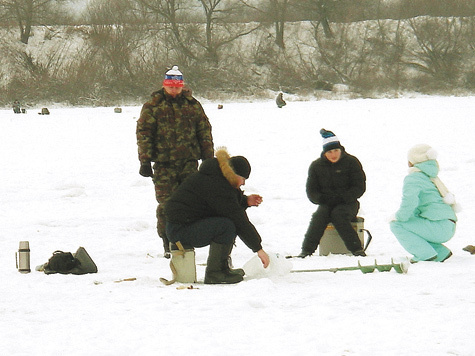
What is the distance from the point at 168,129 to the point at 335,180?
1.58 metres

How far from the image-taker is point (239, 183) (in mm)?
5121

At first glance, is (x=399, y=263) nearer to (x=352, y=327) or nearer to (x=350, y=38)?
(x=352, y=327)

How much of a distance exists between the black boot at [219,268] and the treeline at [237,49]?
101ft

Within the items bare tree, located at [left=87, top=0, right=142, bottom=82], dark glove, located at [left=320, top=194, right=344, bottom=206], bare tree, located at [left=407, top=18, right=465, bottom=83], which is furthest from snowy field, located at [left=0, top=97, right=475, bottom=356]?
bare tree, located at [left=407, top=18, right=465, bottom=83]

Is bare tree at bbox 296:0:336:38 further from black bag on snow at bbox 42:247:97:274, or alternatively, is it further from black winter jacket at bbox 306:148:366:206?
black bag on snow at bbox 42:247:97:274

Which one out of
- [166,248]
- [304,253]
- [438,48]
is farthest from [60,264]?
[438,48]

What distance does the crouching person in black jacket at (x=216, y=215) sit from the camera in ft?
16.8

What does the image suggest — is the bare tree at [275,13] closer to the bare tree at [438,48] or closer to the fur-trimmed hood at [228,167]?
the bare tree at [438,48]

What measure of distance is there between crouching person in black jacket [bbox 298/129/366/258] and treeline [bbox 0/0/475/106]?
29.3 metres

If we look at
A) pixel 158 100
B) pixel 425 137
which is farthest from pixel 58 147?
pixel 158 100

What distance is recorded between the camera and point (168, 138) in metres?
6.49

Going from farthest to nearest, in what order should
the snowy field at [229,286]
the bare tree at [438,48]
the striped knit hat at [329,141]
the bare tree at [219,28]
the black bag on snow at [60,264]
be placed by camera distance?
the bare tree at [219,28]
the bare tree at [438,48]
the striped knit hat at [329,141]
the black bag on snow at [60,264]
the snowy field at [229,286]

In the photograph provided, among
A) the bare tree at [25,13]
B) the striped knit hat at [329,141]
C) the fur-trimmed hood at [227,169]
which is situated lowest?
the fur-trimmed hood at [227,169]

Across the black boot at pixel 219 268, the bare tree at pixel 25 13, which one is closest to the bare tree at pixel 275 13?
the bare tree at pixel 25 13
